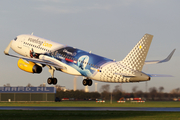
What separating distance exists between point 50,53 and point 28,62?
5.11 m

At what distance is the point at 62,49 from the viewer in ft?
194

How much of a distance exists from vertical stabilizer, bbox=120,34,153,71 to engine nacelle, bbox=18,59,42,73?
17.4m

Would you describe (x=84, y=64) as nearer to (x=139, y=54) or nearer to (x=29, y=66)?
(x=139, y=54)

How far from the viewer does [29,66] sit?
61.7 metres

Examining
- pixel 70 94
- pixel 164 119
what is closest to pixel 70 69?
pixel 164 119

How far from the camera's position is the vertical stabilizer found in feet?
167

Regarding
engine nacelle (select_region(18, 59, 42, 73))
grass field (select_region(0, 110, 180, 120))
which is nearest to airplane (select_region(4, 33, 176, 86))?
engine nacelle (select_region(18, 59, 42, 73))

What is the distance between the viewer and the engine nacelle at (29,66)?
61287 mm

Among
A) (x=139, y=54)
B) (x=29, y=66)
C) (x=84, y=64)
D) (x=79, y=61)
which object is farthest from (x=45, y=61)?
(x=139, y=54)

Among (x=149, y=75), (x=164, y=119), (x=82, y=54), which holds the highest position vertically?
(x=82, y=54)

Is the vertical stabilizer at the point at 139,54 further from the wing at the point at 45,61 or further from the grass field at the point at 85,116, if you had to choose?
the wing at the point at 45,61

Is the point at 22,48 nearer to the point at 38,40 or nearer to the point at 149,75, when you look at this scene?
the point at 38,40

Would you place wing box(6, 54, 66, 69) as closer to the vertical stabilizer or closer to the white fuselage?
the white fuselage

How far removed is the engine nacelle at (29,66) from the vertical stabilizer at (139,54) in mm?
17435
